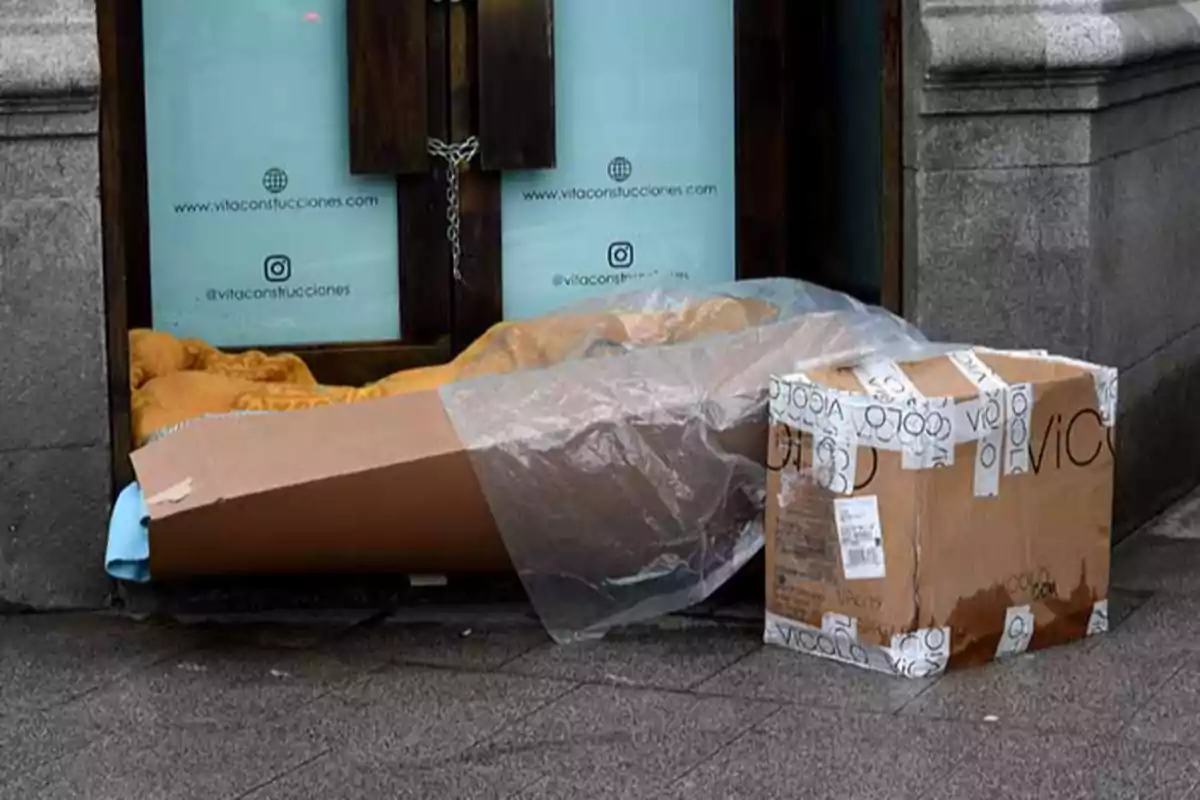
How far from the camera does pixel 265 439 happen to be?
17.8 feet

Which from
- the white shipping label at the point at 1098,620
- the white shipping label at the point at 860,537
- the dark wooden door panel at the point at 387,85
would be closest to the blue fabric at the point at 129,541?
the dark wooden door panel at the point at 387,85

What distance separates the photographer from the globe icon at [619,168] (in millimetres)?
6859

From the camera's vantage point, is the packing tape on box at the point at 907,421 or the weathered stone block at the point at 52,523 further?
the weathered stone block at the point at 52,523

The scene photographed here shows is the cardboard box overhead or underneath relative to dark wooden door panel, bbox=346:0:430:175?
underneath

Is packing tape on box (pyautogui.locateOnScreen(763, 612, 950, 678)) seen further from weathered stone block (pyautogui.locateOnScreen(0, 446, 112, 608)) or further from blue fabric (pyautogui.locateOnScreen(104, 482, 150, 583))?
weathered stone block (pyautogui.locateOnScreen(0, 446, 112, 608))

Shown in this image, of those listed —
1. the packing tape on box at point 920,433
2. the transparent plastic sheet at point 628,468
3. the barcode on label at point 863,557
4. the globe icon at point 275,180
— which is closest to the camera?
the packing tape on box at point 920,433

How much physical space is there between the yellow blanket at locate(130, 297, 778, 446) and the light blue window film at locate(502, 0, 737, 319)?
0.55m

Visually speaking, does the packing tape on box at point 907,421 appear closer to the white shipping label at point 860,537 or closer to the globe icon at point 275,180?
the white shipping label at point 860,537

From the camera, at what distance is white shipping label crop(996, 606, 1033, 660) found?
5332 millimetres

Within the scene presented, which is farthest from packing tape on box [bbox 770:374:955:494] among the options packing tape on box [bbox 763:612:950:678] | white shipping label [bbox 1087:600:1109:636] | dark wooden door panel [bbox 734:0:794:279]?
dark wooden door panel [bbox 734:0:794:279]

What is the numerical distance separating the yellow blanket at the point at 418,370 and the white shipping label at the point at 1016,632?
4.00ft

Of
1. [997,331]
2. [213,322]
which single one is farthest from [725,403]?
[213,322]

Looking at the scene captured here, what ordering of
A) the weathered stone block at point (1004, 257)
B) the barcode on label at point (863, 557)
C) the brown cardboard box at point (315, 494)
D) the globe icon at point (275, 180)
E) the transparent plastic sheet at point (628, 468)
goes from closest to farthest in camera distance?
the barcode on label at point (863, 557)
the brown cardboard box at point (315, 494)
the transparent plastic sheet at point (628, 468)
the weathered stone block at point (1004, 257)
the globe icon at point (275, 180)

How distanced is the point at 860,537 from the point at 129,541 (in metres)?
1.85
